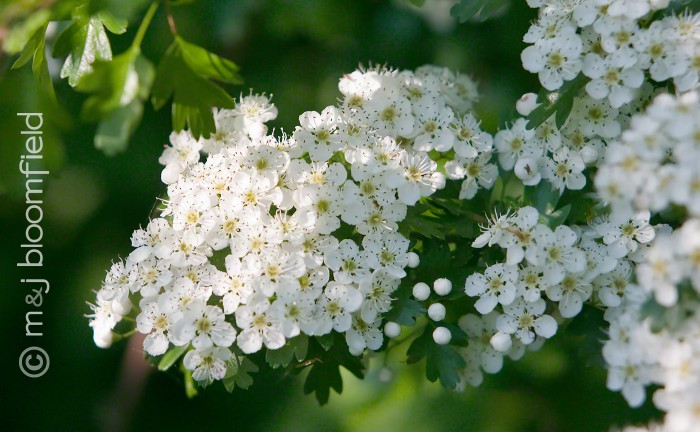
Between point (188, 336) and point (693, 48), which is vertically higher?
point (693, 48)

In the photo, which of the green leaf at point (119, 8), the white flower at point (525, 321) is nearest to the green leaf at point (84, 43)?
the green leaf at point (119, 8)

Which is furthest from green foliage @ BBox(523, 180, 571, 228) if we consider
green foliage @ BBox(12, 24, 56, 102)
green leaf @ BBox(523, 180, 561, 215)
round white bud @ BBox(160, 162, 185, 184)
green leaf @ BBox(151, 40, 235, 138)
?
green foliage @ BBox(12, 24, 56, 102)

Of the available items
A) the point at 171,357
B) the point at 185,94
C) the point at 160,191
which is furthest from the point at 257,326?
the point at 160,191

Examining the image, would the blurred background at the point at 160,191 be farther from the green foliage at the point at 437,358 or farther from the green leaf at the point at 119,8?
the green leaf at the point at 119,8

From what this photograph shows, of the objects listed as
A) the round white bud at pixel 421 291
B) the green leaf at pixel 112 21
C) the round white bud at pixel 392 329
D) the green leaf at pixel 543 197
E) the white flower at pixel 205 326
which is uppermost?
the green leaf at pixel 112 21

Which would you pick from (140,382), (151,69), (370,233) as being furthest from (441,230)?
(140,382)

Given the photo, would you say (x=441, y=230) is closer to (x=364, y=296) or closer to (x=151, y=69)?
(x=364, y=296)

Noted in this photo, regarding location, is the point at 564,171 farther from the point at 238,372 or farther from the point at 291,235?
the point at 238,372
